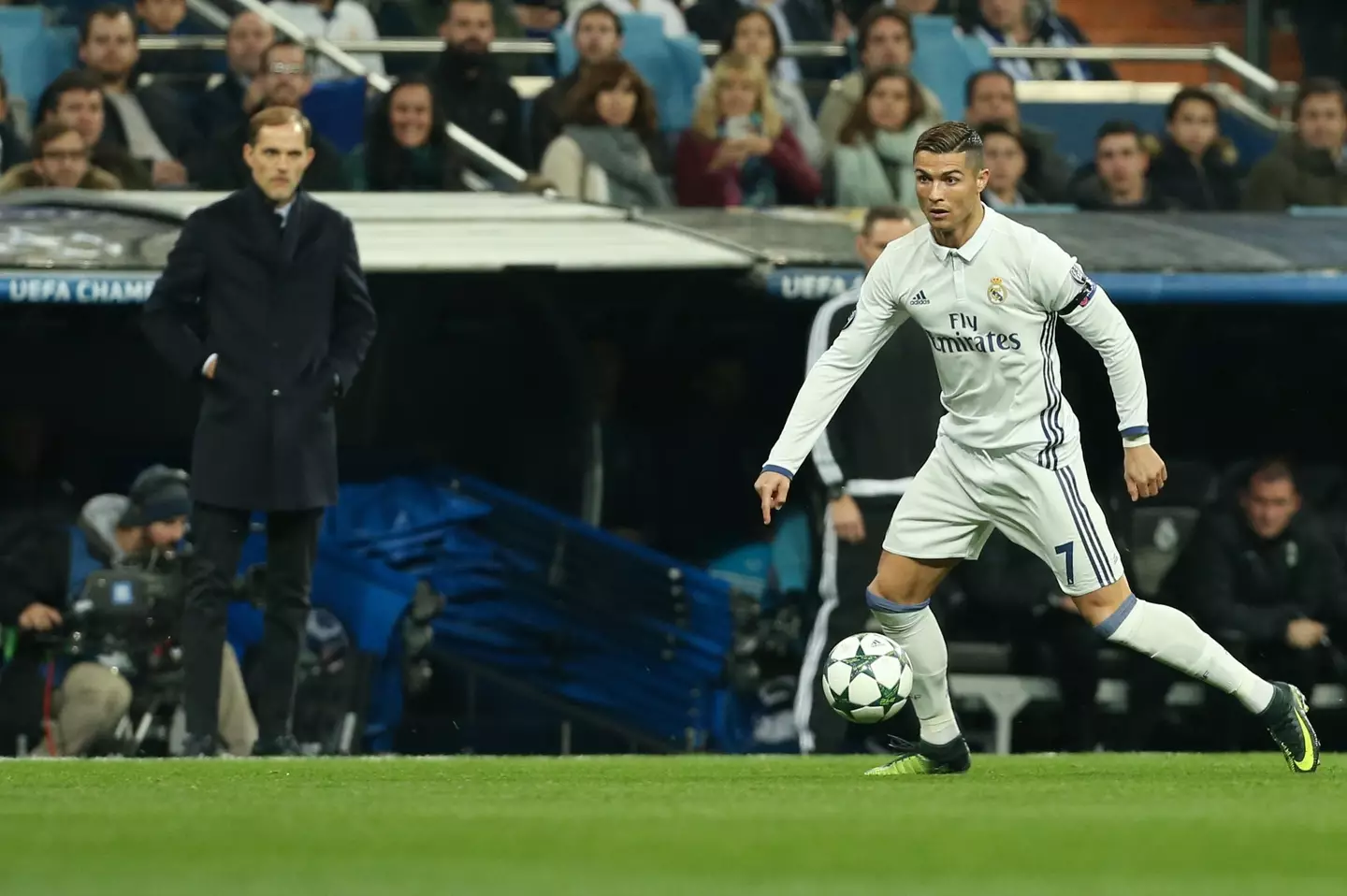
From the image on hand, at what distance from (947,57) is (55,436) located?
510cm

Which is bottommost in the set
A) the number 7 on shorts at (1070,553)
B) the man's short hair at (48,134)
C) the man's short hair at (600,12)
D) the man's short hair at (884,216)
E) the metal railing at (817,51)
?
the number 7 on shorts at (1070,553)

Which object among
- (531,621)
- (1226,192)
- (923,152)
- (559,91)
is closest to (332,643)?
(531,621)

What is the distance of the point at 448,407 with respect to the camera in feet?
39.3

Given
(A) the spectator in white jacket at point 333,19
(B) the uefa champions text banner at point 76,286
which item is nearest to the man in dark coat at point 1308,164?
(A) the spectator in white jacket at point 333,19

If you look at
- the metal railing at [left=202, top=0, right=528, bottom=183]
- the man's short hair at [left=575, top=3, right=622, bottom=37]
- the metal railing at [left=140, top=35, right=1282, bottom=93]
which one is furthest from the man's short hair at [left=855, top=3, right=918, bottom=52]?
the metal railing at [left=202, top=0, right=528, bottom=183]

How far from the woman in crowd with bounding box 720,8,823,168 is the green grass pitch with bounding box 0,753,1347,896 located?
502 cm

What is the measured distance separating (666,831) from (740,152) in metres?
6.88

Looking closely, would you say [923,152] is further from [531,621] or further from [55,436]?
[55,436]

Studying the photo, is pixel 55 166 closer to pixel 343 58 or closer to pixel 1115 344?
pixel 343 58

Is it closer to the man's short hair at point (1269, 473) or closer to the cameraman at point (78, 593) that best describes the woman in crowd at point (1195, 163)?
the man's short hair at point (1269, 473)

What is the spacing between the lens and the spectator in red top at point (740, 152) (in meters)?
12.5

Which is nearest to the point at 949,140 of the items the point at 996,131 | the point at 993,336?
the point at 993,336

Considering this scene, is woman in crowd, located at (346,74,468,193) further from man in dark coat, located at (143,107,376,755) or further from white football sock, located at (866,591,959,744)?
white football sock, located at (866,591,959,744)

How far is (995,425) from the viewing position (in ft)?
25.6
